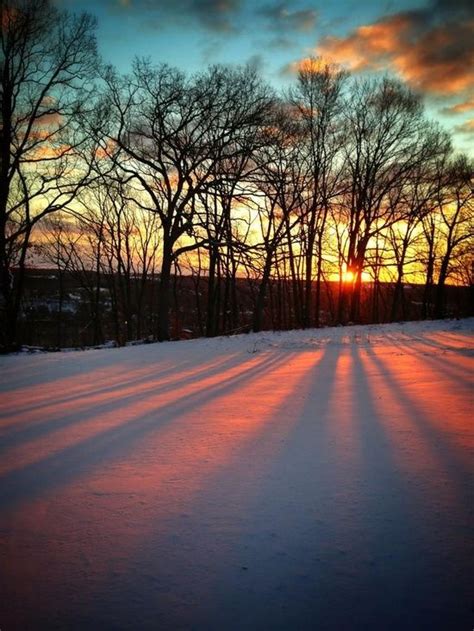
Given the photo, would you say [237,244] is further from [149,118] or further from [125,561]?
[125,561]

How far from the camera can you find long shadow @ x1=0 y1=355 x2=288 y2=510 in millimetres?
2238

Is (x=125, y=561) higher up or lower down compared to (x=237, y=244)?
lower down

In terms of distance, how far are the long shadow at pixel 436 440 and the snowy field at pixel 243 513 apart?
0.01 m

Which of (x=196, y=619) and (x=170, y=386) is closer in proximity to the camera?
(x=196, y=619)

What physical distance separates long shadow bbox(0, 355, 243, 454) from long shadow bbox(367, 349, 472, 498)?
10.4ft

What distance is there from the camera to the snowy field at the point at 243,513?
131cm

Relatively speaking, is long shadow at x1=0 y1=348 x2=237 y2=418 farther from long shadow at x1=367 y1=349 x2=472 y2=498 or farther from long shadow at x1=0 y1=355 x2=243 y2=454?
long shadow at x1=367 y1=349 x2=472 y2=498

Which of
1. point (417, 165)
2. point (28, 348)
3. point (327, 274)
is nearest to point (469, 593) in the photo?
point (28, 348)

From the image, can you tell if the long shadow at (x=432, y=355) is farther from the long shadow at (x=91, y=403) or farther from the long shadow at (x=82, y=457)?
the long shadow at (x=91, y=403)

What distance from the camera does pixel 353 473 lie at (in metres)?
2.22

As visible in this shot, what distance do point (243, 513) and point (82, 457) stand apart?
1.56 m

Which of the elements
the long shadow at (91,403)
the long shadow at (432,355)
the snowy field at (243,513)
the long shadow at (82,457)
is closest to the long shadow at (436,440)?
the snowy field at (243,513)

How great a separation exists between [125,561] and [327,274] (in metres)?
24.4

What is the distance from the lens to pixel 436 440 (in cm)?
260
